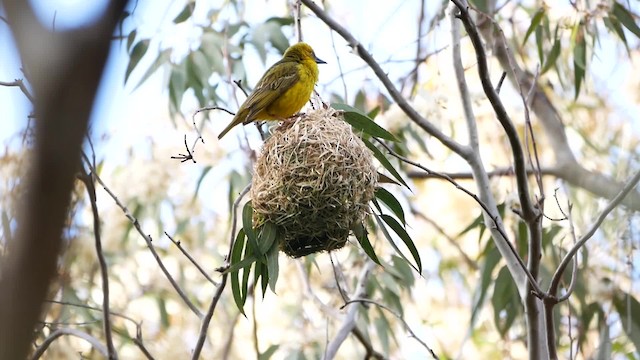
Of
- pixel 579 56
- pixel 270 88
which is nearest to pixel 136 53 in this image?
pixel 270 88

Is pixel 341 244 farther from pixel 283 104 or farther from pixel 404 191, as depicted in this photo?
pixel 404 191

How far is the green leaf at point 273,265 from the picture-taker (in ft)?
9.78

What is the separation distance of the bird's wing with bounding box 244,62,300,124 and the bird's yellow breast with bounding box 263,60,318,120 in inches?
0.8

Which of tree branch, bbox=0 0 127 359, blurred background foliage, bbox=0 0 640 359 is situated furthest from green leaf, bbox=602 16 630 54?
tree branch, bbox=0 0 127 359

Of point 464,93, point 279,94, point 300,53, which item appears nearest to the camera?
point 279,94

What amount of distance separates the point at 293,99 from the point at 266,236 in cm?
Answer: 114

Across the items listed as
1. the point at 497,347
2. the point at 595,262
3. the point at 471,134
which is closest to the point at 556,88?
the point at 497,347

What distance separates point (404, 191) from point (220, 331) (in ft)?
10.9

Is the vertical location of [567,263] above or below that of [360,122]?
below

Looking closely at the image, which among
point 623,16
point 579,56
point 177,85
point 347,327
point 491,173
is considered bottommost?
point 347,327

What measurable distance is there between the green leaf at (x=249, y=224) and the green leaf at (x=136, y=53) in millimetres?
2703

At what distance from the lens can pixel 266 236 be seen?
325cm

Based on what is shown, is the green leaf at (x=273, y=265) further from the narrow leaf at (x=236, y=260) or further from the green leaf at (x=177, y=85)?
the green leaf at (x=177, y=85)

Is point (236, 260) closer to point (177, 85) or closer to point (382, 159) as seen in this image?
point (382, 159)
